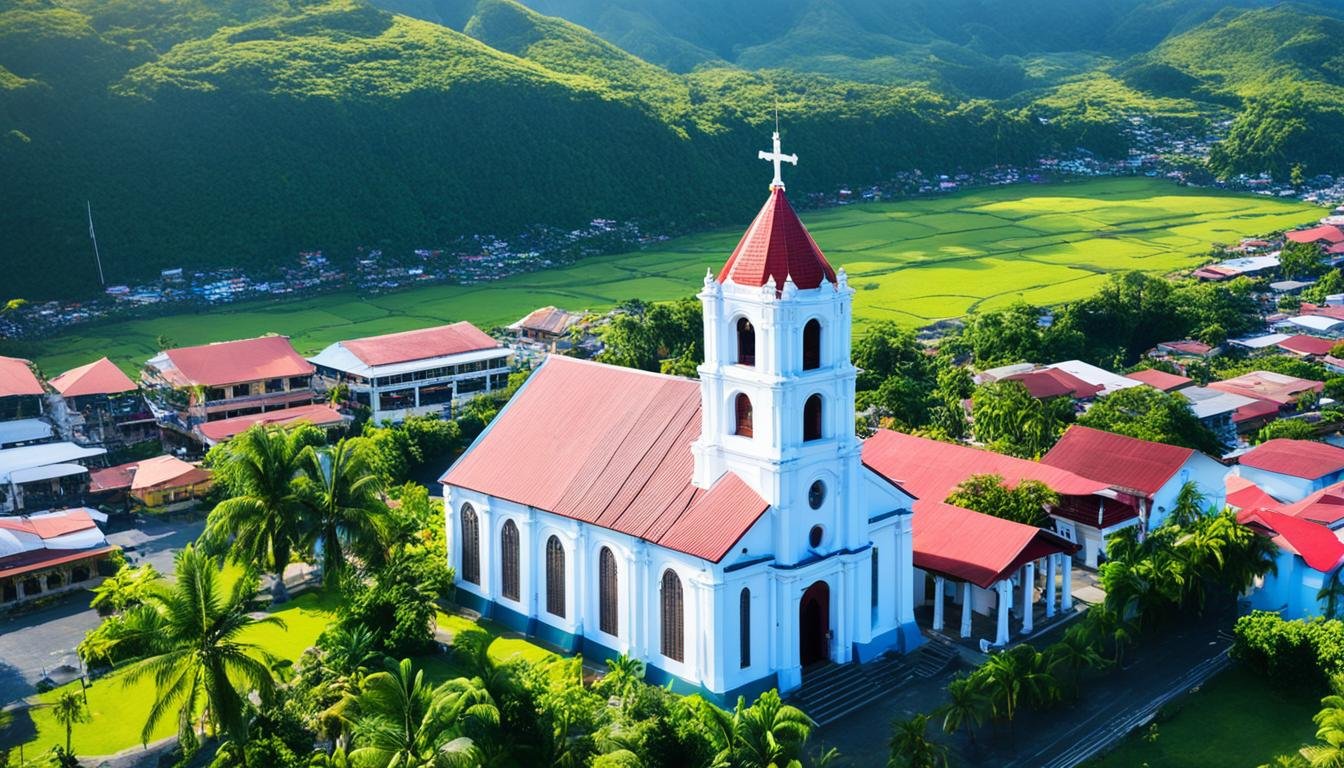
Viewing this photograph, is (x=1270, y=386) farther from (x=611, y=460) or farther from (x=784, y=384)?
(x=611, y=460)

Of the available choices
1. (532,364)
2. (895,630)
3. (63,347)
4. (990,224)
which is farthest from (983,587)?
(990,224)

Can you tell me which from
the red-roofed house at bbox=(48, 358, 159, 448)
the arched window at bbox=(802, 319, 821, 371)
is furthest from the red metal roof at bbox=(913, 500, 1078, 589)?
the red-roofed house at bbox=(48, 358, 159, 448)

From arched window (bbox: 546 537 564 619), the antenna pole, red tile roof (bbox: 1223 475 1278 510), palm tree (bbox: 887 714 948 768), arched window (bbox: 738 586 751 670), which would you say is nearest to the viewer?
palm tree (bbox: 887 714 948 768)

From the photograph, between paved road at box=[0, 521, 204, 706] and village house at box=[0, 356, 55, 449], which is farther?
village house at box=[0, 356, 55, 449]

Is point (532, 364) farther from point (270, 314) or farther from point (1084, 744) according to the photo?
point (1084, 744)

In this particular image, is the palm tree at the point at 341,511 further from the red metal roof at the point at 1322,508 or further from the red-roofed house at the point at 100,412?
the red metal roof at the point at 1322,508

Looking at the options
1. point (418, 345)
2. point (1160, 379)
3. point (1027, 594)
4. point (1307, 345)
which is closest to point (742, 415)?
point (1027, 594)

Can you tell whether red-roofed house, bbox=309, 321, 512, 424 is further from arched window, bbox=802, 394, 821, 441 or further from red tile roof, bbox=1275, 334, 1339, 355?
red tile roof, bbox=1275, 334, 1339, 355
